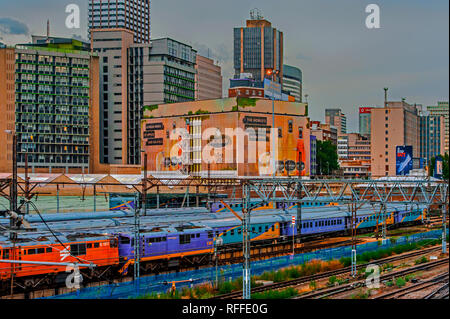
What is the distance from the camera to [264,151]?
86062mm

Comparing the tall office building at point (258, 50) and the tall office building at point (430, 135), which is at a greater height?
the tall office building at point (258, 50)

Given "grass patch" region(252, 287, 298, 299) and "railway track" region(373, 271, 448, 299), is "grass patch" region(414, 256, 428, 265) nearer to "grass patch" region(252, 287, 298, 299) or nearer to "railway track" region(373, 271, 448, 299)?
"railway track" region(373, 271, 448, 299)

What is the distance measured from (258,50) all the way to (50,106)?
4247 inches

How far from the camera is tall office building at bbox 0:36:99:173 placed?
9044 cm

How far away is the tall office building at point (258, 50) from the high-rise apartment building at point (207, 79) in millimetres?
24619

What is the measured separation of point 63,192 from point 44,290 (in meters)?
45.3

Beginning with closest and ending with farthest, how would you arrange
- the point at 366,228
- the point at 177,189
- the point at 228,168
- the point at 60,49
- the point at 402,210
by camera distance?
the point at 366,228
the point at 402,210
the point at 177,189
the point at 228,168
the point at 60,49

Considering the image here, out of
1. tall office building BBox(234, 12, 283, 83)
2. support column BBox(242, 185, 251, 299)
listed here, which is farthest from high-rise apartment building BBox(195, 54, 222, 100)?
support column BBox(242, 185, 251, 299)

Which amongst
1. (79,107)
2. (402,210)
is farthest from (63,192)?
(402,210)

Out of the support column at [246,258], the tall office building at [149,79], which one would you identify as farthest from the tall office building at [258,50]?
the support column at [246,258]

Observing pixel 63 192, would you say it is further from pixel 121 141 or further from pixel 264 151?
pixel 121 141

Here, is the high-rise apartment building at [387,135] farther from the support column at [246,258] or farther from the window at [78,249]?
the support column at [246,258]

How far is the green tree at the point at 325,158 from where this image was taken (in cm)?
11675

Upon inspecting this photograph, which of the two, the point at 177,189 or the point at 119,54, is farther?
the point at 119,54
